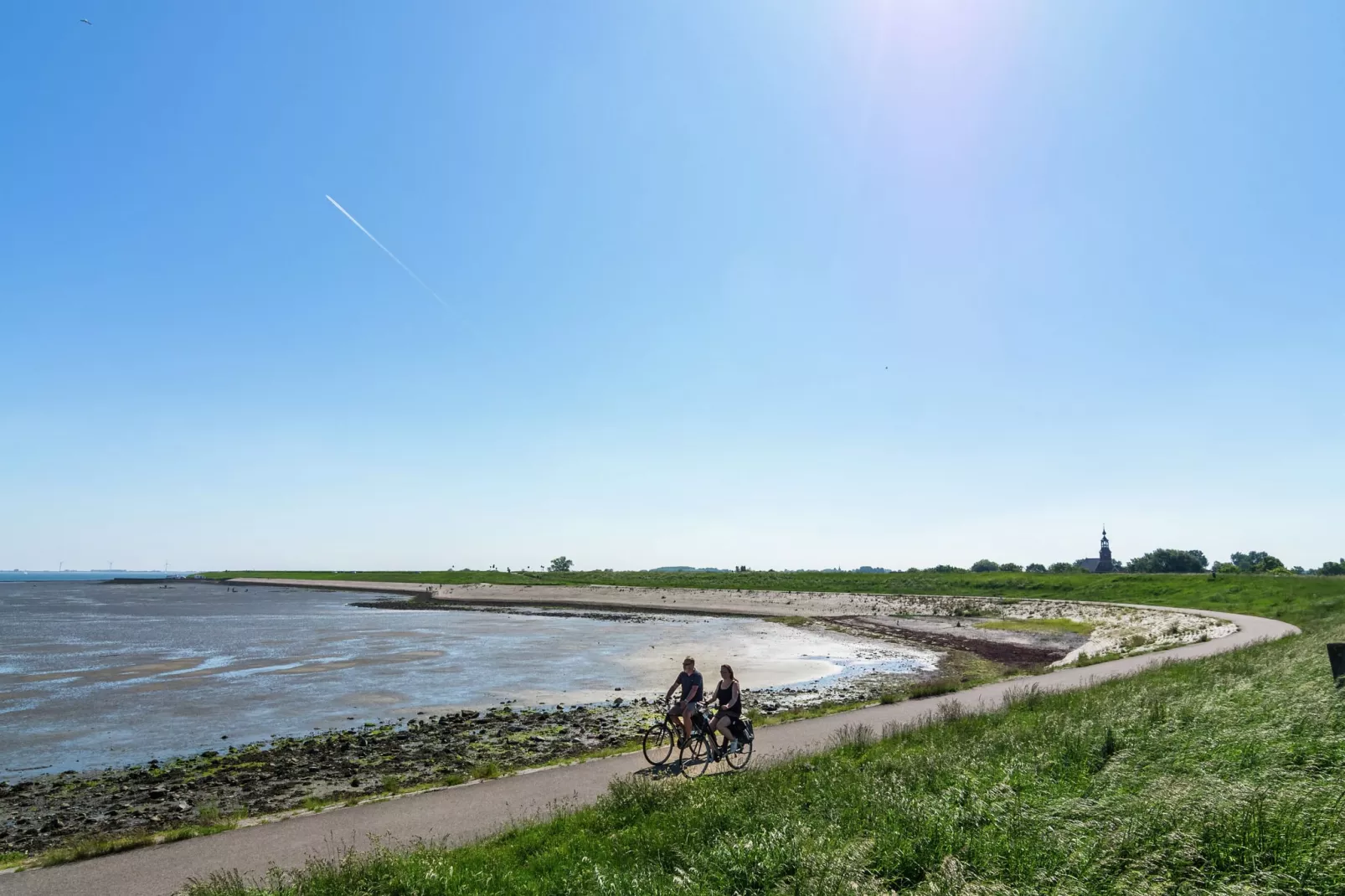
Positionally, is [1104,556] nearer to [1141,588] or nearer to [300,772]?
[1141,588]

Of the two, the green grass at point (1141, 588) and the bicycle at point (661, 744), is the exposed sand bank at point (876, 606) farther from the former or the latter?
the bicycle at point (661, 744)

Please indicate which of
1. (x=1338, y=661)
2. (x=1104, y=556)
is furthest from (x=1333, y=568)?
(x=1338, y=661)

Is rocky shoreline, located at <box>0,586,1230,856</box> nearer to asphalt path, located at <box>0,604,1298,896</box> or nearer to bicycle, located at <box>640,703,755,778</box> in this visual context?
asphalt path, located at <box>0,604,1298,896</box>

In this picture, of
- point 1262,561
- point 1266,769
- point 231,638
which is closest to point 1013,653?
point 1266,769

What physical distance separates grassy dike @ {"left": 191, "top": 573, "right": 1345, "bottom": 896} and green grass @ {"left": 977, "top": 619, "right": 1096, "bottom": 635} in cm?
4670

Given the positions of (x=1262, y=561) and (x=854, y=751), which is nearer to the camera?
(x=854, y=751)

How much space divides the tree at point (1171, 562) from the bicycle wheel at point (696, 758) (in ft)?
573

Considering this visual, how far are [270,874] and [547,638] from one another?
150 ft

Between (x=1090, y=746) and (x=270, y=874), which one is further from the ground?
(x=1090, y=746)

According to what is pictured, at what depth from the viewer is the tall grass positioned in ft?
23.3

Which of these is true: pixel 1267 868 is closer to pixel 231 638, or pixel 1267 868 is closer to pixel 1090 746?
pixel 1090 746

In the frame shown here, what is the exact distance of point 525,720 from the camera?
23.8m

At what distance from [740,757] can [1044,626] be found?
54.3 m

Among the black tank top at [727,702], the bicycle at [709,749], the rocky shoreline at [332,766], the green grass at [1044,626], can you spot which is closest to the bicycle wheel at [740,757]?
the bicycle at [709,749]
